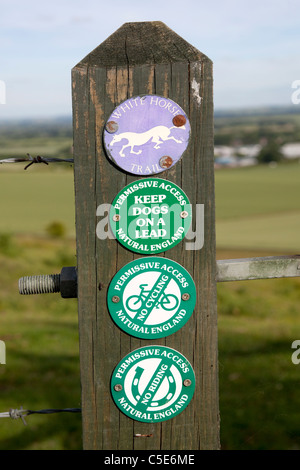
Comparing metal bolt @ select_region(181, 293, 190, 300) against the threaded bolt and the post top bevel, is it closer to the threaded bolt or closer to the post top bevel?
the threaded bolt

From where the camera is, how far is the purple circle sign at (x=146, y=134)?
5.65ft

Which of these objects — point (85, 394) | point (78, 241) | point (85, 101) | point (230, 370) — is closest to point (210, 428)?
point (85, 394)

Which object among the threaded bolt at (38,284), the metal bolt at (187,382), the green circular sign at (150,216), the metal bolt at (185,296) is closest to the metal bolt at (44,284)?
the threaded bolt at (38,284)

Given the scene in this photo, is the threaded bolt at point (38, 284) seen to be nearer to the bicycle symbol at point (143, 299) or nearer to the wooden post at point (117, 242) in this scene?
the wooden post at point (117, 242)

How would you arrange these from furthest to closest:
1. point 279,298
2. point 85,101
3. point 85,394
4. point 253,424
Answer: point 279,298 → point 253,424 → point 85,394 → point 85,101

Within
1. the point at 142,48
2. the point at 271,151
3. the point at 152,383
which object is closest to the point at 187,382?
the point at 152,383

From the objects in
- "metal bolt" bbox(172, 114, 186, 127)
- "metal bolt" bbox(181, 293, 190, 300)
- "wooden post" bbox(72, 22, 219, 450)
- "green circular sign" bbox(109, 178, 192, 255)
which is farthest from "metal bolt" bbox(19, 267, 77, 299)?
"metal bolt" bbox(172, 114, 186, 127)

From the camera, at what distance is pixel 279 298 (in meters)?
8.39

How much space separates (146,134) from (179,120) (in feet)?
0.41

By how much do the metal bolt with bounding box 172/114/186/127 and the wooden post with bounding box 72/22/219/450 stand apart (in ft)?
0.10

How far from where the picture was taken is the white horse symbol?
1732mm

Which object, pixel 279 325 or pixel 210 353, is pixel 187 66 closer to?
pixel 210 353

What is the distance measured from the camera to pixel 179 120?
5.72 ft

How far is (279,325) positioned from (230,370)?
5.71ft
